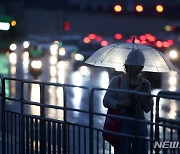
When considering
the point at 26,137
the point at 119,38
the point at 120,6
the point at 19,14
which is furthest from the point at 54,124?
the point at 19,14

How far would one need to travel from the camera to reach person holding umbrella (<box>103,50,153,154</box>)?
7.63 meters

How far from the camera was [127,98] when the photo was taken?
25.7ft

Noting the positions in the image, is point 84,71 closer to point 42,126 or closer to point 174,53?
point 174,53

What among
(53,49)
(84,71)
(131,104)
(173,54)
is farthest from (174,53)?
(131,104)

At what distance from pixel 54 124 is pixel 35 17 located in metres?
66.9

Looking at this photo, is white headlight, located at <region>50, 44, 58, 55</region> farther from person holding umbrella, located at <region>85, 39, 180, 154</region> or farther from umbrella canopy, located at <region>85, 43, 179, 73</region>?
person holding umbrella, located at <region>85, 39, 180, 154</region>

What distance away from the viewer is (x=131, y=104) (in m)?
7.70

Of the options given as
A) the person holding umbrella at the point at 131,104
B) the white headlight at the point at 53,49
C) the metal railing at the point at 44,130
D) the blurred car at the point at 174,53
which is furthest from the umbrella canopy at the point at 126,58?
the white headlight at the point at 53,49

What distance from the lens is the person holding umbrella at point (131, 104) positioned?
7.63 metres

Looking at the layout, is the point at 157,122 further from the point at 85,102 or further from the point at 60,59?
the point at 60,59

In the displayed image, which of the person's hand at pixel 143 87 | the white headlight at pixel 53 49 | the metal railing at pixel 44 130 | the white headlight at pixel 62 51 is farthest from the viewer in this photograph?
the white headlight at pixel 53 49

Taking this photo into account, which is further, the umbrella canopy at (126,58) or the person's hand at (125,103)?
the umbrella canopy at (126,58)

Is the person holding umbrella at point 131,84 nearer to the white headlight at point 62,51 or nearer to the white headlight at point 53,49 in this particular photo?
the white headlight at point 62,51

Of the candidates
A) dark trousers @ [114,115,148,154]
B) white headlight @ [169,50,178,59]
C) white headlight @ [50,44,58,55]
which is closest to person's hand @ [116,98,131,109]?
dark trousers @ [114,115,148,154]
